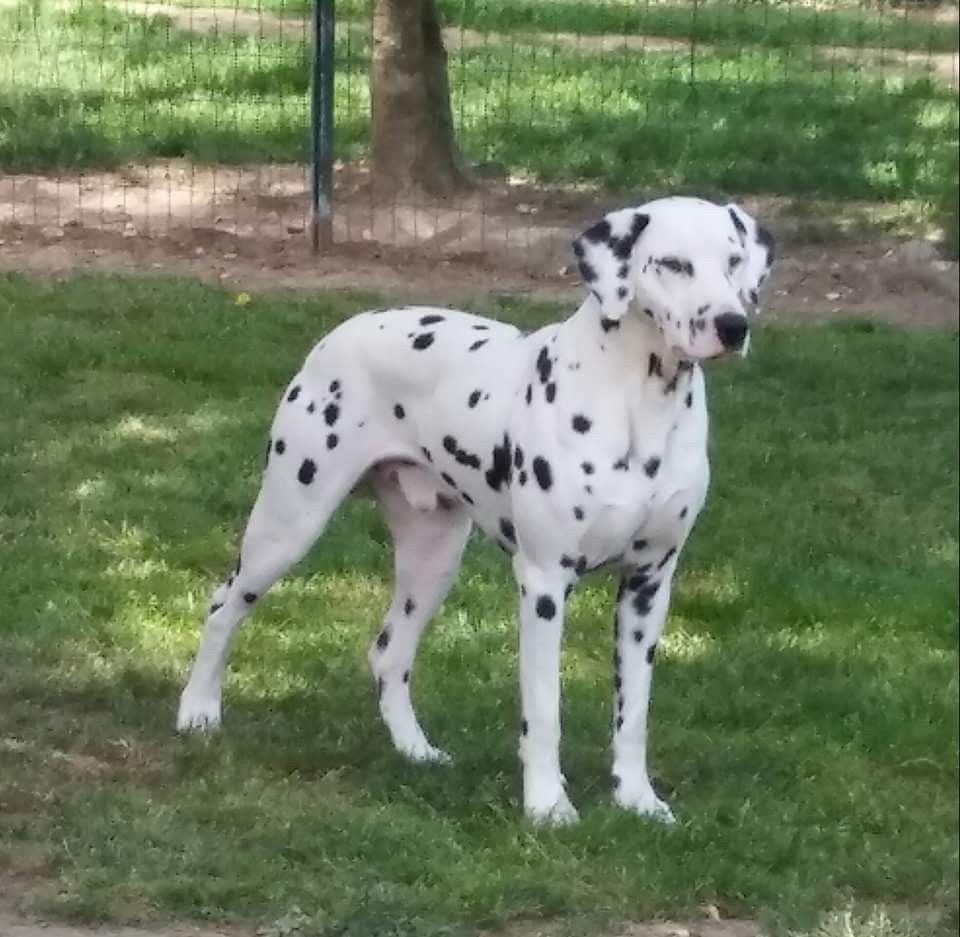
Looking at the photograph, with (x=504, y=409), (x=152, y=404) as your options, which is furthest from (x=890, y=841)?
(x=152, y=404)

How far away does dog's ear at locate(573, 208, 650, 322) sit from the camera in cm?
435

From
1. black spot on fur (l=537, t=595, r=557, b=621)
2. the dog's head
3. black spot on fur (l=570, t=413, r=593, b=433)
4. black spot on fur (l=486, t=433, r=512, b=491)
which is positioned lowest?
black spot on fur (l=537, t=595, r=557, b=621)

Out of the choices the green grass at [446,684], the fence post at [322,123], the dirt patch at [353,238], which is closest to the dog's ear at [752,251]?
the green grass at [446,684]

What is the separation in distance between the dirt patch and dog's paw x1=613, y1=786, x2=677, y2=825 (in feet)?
17.7

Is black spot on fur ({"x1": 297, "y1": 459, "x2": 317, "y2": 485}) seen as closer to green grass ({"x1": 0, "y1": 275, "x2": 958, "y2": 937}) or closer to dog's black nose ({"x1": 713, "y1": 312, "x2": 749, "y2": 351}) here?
green grass ({"x1": 0, "y1": 275, "x2": 958, "y2": 937})

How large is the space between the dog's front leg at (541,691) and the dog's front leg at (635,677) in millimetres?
180

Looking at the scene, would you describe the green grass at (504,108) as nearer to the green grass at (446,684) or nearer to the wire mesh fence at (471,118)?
the wire mesh fence at (471,118)

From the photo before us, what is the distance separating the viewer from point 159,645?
6070 millimetres

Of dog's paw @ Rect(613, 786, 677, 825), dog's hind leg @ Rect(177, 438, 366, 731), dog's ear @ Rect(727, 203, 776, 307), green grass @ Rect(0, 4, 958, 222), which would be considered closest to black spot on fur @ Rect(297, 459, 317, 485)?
dog's hind leg @ Rect(177, 438, 366, 731)

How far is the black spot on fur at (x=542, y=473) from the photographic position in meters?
4.47

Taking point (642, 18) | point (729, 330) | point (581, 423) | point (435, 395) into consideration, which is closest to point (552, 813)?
point (581, 423)

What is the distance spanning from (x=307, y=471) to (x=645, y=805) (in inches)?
49.7

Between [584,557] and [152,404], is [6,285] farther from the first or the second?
[584,557]

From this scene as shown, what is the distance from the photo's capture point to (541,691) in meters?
4.68
